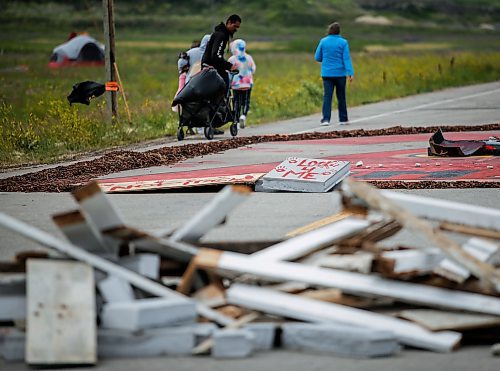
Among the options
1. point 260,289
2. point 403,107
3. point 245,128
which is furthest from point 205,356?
point 403,107

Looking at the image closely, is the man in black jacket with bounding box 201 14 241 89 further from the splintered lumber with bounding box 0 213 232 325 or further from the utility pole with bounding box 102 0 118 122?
the splintered lumber with bounding box 0 213 232 325

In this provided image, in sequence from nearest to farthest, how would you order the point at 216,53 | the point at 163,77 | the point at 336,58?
1. the point at 216,53
2. the point at 336,58
3. the point at 163,77

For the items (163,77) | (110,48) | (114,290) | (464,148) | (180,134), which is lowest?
(163,77)

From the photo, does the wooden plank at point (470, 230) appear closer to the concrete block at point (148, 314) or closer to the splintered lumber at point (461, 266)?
the splintered lumber at point (461, 266)

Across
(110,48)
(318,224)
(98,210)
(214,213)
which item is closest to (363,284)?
(214,213)

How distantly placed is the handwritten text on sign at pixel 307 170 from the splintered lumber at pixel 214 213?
6077 millimetres

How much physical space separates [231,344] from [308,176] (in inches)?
288

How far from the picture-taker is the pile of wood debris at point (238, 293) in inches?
269

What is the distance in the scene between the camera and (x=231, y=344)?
6.78 m

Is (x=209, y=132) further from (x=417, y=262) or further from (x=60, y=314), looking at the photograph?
(x=60, y=314)

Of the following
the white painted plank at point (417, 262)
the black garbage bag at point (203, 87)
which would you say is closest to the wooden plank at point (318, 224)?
the white painted plank at point (417, 262)

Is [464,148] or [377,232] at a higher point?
[377,232]

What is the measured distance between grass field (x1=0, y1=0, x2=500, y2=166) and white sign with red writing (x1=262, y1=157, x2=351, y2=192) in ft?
19.2

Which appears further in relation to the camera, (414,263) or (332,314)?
(414,263)
